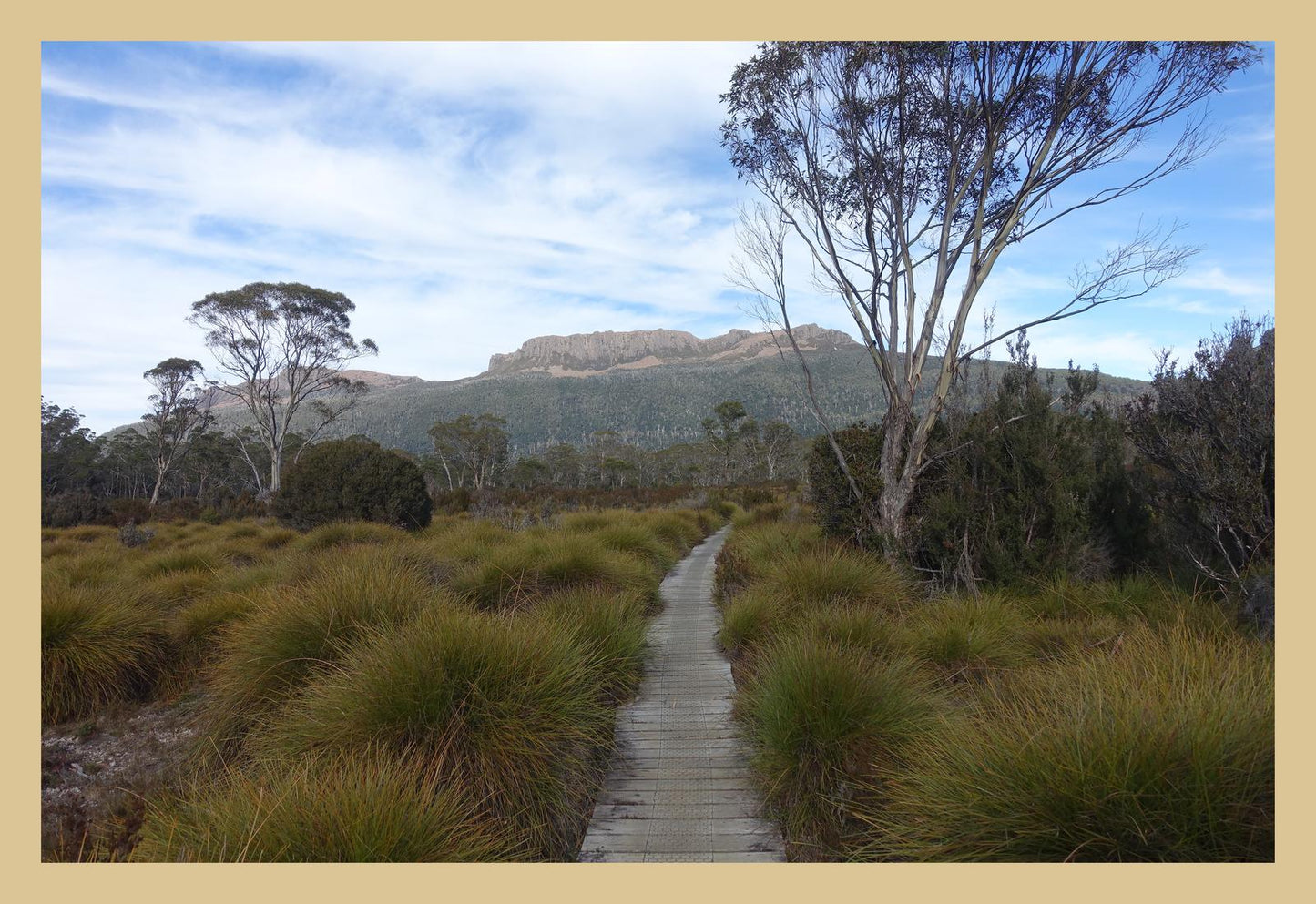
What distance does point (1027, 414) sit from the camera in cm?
762

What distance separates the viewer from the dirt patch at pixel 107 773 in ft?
11.3

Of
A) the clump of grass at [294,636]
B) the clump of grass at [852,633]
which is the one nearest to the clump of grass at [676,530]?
the clump of grass at [852,633]

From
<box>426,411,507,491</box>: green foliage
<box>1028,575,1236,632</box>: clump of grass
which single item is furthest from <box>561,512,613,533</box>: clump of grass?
<box>426,411,507,491</box>: green foliage

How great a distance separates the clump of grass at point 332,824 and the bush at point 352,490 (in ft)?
38.6

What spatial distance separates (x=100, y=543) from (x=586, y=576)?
37.5ft

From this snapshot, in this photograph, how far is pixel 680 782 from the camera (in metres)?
3.91

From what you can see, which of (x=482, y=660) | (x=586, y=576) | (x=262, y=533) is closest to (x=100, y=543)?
(x=262, y=533)

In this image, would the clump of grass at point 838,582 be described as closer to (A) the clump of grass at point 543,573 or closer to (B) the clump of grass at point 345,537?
(A) the clump of grass at point 543,573

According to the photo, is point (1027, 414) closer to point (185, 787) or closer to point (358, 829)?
point (358, 829)

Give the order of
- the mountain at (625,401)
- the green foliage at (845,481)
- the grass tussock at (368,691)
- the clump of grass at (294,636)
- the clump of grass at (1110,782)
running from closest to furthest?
the clump of grass at (1110,782) → the grass tussock at (368,691) → the clump of grass at (294,636) → the green foliage at (845,481) → the mountain at (625,401)

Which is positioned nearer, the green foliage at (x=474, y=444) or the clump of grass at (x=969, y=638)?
the clump of grass at (x=969, y=638)

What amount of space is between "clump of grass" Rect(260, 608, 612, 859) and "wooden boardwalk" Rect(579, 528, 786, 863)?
0.68ft

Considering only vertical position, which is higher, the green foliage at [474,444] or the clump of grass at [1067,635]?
the green foliage at [474,444]

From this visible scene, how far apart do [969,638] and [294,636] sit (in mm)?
5266
